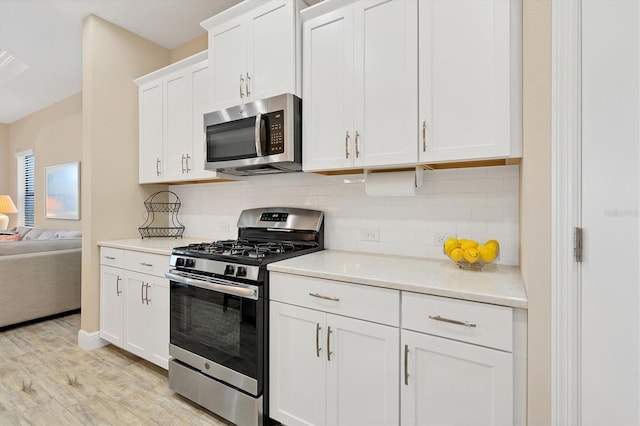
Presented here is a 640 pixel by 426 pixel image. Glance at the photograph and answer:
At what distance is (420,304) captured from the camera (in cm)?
133

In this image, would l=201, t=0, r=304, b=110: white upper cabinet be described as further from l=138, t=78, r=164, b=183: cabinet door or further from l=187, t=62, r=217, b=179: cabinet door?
l=138, t=78, r=164, b=183: cabinet door

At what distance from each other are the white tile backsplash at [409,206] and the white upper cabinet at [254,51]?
2.18 ft

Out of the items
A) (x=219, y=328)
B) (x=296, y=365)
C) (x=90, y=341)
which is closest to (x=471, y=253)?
(x=296, y=365)

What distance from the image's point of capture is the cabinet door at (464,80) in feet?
4.60

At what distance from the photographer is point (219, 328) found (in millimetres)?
1876

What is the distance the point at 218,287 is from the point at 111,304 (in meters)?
1.48

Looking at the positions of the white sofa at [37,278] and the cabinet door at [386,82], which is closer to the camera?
the cabinet door at [386,82]

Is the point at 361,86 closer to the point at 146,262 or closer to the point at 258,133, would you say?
the point at 258,133
